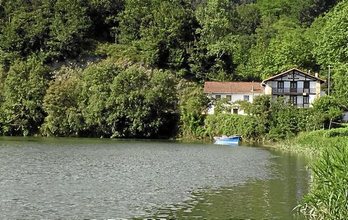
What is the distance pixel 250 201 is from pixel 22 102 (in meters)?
68.5

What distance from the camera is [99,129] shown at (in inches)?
3396

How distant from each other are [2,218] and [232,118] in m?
62.2

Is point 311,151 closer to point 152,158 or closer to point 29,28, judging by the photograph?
point 152,158

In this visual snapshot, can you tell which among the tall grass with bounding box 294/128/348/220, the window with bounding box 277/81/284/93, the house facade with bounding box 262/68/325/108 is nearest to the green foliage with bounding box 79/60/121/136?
the house facade with bounding box 262/68/325/108

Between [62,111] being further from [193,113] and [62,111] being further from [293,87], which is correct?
[293,87]

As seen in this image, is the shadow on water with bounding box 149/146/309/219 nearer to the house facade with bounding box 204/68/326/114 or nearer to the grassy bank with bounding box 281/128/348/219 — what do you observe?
the grassy bank with bounding box 281/128/348/219

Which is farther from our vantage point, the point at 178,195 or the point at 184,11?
the point at 184,11

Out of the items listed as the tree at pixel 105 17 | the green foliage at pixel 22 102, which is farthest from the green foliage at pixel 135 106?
the tree at pixel 105 17

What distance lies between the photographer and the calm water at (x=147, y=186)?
24.2 meters

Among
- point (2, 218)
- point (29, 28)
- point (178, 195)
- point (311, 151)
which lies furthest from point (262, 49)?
point (2, 218)

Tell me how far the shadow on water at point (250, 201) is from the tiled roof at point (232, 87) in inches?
2144

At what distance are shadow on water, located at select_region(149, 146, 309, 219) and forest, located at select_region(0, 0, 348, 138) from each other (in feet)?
143

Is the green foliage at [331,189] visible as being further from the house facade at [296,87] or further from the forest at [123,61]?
the house facade at [296,87]

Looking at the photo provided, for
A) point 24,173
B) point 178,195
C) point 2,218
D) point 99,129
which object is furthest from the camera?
point 99,129
